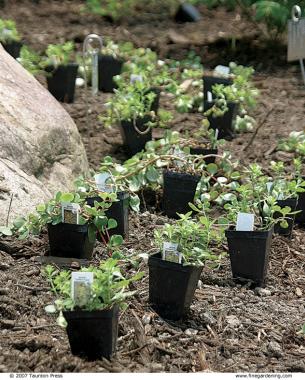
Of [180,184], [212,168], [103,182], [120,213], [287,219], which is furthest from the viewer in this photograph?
[212,168]

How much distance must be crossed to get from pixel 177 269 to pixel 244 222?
0.63m

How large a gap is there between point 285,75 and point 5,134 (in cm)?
401

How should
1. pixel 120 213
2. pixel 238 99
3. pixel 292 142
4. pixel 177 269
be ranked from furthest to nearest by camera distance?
pixel 238 99, pixel 292 142, pixel 120 213, pixel 177 269

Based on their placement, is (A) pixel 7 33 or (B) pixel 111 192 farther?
(A) pixel 7 33

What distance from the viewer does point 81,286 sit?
329 cm

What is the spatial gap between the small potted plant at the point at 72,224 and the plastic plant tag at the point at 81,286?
0.93m

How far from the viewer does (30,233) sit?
4.49m

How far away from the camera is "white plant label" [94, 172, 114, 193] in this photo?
4.71 meters

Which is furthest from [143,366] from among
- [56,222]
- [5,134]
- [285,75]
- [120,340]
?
[285,75]

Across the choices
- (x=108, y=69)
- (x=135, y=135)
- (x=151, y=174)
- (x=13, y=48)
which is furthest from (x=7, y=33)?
(x=151, y=174)

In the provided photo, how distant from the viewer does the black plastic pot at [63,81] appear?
23.2ft

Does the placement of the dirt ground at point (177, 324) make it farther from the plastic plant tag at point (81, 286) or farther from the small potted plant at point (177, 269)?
the plastic plant tag at point (81, 286)

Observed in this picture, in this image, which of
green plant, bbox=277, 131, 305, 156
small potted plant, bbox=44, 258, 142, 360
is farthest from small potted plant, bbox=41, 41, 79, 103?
small potted plant, bbox=44, 258, 142, 360

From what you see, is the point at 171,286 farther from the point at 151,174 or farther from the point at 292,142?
the point at 292,142
